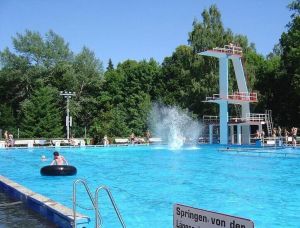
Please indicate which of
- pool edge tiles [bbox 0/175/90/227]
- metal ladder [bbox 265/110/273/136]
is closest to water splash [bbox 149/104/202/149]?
metal ladder [bbox 265/110/273/136]

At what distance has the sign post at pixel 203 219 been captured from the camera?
107 inches

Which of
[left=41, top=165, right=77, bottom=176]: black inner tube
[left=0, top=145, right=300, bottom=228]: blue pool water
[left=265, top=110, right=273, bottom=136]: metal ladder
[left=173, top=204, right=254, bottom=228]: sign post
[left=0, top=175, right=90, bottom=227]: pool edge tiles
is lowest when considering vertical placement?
[left=0, top=145, right=300, bottom=228]: blue pool water

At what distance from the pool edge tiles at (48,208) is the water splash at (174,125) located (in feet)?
117

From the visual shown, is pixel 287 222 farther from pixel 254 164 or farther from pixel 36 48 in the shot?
pixel 36 48

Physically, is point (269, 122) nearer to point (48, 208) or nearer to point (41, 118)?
point (41, 118)

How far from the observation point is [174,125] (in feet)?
171

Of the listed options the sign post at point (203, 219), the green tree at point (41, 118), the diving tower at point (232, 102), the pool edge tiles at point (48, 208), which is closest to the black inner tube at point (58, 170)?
the pool edge tiles at point (48, 208)

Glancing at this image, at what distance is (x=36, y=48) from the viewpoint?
57.6m

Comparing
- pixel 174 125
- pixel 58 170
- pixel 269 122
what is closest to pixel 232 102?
pixel 269 122

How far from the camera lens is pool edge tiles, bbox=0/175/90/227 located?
736 cm

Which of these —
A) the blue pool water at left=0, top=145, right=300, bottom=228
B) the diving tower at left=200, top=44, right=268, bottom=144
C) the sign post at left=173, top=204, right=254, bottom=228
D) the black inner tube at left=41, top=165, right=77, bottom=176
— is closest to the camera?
the sign post at left=173, top=204, right=254, bottom=228

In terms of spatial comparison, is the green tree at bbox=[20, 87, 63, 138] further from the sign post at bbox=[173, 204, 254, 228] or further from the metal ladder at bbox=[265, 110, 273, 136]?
the sign post at bbox=[173, 204, 254, 228]

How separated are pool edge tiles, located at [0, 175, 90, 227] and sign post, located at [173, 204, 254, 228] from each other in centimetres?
437

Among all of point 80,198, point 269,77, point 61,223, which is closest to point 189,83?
point 269,77
